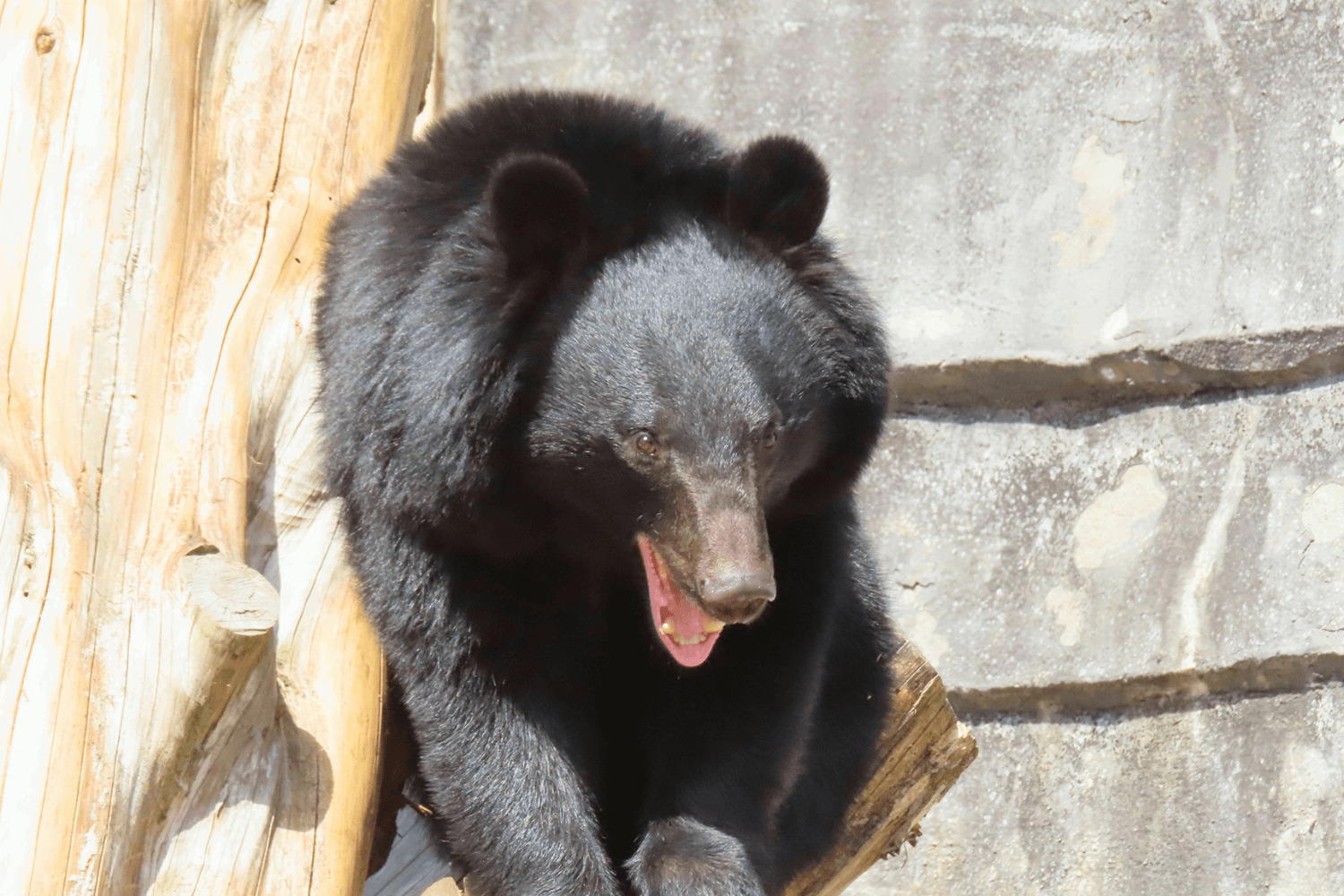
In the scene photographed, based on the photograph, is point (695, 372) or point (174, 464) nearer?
point (695, 372)

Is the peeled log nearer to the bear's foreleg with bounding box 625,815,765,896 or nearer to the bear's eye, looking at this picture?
the bear's foreleg with bounding box 625,815,765,896

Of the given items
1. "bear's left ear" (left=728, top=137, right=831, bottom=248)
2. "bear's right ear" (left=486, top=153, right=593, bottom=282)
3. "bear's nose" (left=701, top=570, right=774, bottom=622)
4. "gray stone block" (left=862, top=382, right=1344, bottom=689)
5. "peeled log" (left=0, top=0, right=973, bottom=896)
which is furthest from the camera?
"gray stone block" (left=862, top=382, right=1344, bottom=689)

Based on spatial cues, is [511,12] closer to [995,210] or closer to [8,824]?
[995,210]

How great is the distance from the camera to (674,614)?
97.0 inches

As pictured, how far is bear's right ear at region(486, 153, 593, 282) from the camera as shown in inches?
89.9

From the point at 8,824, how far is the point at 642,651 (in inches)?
48.5

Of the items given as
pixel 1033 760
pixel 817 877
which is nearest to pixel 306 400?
pixel 817 877

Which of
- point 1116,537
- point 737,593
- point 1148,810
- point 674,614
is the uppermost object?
point 737,593

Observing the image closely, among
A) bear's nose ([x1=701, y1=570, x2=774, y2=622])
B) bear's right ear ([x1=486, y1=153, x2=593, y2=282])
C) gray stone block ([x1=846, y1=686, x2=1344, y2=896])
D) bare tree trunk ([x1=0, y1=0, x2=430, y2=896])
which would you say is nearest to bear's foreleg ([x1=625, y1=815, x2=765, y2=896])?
bear's nose ([x1=701, y1=570, x2=774, y2=622])

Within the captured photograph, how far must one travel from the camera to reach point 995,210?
4.48 m

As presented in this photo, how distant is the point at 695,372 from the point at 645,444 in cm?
16

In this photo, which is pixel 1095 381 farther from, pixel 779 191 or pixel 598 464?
pixel 598 464

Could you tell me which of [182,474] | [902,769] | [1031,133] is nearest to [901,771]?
[902,769]

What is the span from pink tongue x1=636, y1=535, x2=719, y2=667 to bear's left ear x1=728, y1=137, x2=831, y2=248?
0.71 m
